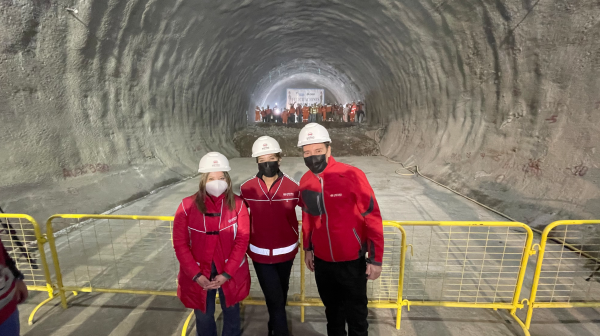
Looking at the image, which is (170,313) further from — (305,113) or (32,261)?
(305,113)

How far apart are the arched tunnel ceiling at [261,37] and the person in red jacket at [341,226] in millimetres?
5218

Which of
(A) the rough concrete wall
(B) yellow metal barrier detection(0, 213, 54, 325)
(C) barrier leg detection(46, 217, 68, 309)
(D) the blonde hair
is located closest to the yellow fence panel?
(C) barrier leg detection(46, 217, 68, 309)

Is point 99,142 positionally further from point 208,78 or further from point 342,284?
point 342,284

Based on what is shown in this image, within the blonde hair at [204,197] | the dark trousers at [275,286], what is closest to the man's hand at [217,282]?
the dark trousers at [275,286]

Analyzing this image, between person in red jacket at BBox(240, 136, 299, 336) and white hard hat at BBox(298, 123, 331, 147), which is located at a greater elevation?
white hard hat at BBox(298, 123, 331, 147)

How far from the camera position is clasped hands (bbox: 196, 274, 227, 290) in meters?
2.34

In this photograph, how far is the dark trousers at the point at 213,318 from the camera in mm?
2510

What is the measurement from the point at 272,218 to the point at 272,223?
0.04m

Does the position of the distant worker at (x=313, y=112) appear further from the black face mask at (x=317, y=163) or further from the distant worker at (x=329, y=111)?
the black face mask at (x=317, y=163)

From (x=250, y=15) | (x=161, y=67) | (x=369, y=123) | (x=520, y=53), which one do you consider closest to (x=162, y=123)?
(x=161, y=67)

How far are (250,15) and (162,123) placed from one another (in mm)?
5061

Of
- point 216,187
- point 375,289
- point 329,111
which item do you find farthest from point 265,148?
point 329,111

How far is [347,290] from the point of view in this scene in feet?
8.23

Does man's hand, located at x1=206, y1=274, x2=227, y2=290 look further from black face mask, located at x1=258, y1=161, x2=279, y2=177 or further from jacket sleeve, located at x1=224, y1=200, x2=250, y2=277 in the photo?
black face mask, located at x1=258, y1=161, x2=279, y2=177
